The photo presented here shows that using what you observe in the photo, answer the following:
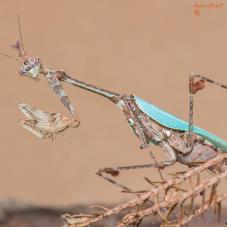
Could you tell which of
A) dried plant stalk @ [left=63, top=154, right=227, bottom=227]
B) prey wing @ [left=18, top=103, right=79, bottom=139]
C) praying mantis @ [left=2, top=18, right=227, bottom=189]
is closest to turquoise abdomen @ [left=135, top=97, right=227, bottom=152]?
praying mantis @ [left=2, top=18, right=227, bottom=189]

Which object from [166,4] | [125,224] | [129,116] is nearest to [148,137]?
[129,116]

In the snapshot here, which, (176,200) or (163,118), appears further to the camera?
(163,118)

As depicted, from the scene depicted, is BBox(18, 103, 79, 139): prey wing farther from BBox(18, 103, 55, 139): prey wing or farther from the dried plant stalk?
the dried plant stalk

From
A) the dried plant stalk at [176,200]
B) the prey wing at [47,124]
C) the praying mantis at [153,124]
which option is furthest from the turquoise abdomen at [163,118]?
the dried plant stalk at [176,200]

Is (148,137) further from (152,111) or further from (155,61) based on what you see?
(155,61)

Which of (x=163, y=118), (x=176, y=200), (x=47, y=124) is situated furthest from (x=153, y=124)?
(x=176, y=200)

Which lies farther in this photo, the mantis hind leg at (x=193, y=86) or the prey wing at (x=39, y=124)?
the prey wing at (x=39, y=124)

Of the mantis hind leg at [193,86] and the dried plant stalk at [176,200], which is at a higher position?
the mantis hind leg at [193,86]

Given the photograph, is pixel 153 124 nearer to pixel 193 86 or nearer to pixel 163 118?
pixel 163 118

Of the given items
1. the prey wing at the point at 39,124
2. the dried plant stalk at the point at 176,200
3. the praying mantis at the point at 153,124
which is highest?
the praying mantis at the point at 153,124

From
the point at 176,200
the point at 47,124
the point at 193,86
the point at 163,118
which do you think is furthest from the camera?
the point at 163,118

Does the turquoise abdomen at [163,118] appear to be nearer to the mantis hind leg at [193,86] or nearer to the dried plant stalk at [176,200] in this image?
the mantis hind leg at [193,86]
